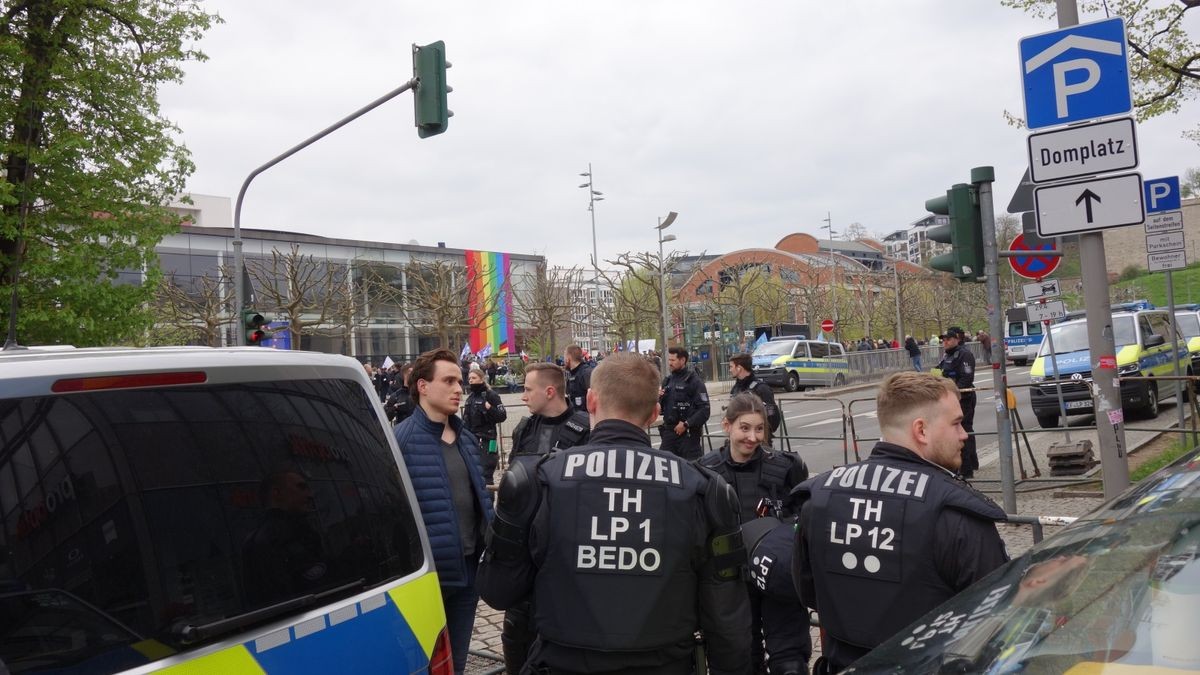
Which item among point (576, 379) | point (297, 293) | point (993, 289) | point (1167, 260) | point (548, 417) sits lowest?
point (548, 417)

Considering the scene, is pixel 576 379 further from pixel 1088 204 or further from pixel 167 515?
pixel 167 515

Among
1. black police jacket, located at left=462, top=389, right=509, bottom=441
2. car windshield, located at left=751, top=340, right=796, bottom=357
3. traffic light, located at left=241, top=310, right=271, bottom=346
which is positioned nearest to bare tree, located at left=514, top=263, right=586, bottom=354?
car windshield, located at left=751, top=340, right=796, bottom=357

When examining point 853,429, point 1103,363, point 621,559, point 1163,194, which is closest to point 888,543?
point 621,559

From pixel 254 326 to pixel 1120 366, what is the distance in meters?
14.4

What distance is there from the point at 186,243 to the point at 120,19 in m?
40.0

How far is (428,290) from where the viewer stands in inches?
1581

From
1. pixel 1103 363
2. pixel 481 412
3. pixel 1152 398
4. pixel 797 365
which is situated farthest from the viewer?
pixel 797 365

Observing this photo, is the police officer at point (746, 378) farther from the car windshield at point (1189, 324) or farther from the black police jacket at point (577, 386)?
the car windshield at point (1189, 324)

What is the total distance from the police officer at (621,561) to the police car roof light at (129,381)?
3.08 feet

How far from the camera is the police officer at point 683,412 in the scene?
10.2 meters

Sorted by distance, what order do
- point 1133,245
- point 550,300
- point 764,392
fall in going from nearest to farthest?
point 764,392 → point 550,300 → point 1133,245

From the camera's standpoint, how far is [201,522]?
204cm

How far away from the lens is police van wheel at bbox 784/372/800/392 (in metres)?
32.6

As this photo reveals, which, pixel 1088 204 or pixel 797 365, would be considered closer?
pixel 1088 204
